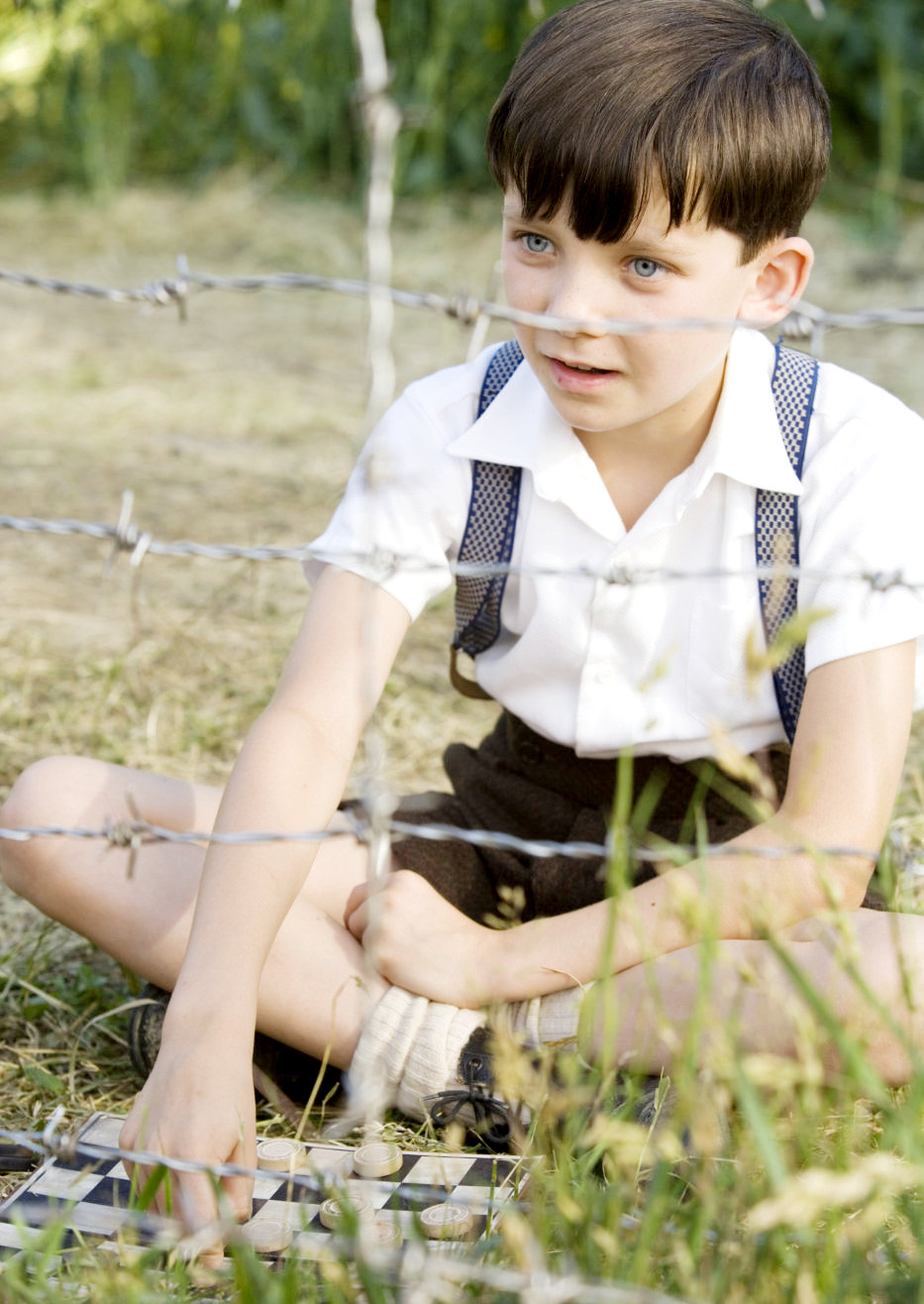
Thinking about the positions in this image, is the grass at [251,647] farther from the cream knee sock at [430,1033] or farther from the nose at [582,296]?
the nose at [582,296]

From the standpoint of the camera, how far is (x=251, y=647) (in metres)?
2.56

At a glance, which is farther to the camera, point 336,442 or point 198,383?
point 198,383

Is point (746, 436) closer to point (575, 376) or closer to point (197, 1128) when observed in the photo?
point (575, 376)

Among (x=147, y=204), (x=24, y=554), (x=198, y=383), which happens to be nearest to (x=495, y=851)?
(x=24, y=554)

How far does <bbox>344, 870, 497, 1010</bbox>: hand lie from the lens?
56.2 inches

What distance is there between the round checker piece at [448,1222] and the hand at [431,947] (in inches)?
11.0

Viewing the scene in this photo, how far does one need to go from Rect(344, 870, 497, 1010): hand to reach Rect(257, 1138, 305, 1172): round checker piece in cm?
19

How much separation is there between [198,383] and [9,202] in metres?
2.23

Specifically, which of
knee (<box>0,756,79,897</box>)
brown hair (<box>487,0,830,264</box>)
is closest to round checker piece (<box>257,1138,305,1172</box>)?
knee (<box>0,756,79,897</box>)

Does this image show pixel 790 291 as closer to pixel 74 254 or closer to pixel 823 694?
pixel 823 694

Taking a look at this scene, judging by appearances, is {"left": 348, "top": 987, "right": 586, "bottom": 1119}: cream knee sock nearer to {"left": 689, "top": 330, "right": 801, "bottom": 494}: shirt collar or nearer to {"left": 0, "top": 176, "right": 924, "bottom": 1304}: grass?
{"left": 0, "top": 176, "right": 924, "bottom": 1304}: grass

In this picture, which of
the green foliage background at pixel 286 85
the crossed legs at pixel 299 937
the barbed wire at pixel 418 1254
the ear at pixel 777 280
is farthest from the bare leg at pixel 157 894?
the green foliage background at pixel 286 85

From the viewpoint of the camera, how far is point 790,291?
1452mm

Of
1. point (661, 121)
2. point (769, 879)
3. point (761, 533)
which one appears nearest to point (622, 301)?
point (661, 121)
